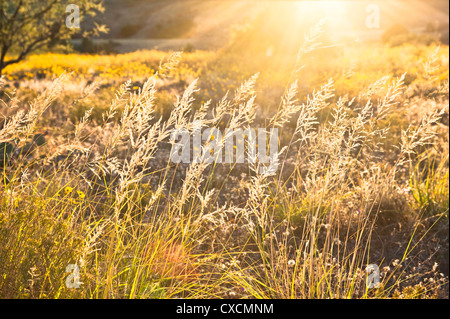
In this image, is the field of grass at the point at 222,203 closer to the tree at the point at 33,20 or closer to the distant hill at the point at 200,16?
the tree at the point at 33,20

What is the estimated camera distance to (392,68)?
8.12m

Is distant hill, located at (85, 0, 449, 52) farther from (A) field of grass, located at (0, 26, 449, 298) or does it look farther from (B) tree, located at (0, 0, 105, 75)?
(A) field of grass, located at (0, 26, 449, 298)

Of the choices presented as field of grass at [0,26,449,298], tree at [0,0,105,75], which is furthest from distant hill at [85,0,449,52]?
field of grass at [0,26,449,298]

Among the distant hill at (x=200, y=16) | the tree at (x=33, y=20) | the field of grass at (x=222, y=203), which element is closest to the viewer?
the field of grass at (x=222, y=203)

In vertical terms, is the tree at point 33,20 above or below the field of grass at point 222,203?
above

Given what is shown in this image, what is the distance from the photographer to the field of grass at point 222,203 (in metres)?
1.72

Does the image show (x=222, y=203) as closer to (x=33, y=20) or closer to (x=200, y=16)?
(x=33, y=20)

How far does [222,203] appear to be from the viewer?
351 cm

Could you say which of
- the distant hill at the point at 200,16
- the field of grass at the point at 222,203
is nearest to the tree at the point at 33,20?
the field of grass at the point at 222,203

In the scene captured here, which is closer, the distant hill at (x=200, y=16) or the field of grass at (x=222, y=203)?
the field of grass at (x=222, y=203)

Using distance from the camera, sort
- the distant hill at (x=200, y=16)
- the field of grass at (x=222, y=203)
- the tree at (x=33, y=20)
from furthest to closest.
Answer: the distant hill at (x=200, y=16) < the tree at (x=33, y=20) < the field of grass at (x=222, y=203)
